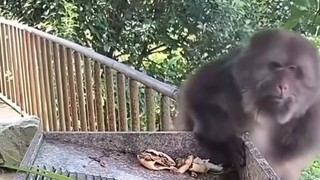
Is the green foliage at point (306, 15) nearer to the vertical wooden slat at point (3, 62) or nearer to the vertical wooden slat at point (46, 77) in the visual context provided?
the vertical wooden slat at point (46, 77)

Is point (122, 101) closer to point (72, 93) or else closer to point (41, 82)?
point (72, 93)

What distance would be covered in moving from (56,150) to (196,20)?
9.00 ft

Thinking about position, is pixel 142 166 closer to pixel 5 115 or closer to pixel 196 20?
pixel 196 20

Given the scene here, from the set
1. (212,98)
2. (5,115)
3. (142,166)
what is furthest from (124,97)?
(5,115)

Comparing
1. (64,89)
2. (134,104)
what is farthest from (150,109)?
(64,89)

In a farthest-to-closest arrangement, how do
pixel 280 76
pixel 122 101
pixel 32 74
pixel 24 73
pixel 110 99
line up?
pixel 24 73
pixel 32 74
pixel 110 99
pixel 122 101
pixel 280 76

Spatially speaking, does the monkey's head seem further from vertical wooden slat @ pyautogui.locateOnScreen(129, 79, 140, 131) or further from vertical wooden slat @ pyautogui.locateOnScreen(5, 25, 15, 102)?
vertical wooden slat @ pyautogui.locateOnScreen(5, 25, 15, 102)

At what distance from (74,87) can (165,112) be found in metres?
1.08

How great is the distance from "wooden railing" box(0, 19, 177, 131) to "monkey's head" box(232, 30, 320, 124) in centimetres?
65

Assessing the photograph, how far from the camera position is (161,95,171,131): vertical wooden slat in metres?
1.96

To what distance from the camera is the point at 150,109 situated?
2.15 m

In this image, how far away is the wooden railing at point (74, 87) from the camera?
7.20ft

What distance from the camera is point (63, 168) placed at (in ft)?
3.39

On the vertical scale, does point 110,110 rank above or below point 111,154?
below
